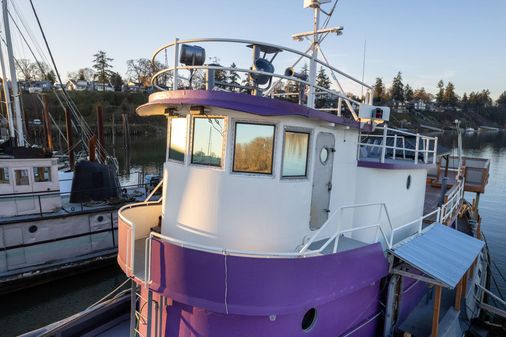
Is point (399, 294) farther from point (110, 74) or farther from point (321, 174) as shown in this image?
point (110, 74)

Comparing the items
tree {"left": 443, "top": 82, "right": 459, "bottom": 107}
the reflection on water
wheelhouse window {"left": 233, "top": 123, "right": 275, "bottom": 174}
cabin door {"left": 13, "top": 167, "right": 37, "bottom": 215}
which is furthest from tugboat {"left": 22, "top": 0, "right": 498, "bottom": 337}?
tree {"left": 443, "top": 82, "right": 459, "bottom": 107}

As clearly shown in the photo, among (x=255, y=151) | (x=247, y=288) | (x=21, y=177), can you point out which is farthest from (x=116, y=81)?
(x=247, y=288)

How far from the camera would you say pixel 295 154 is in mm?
5508

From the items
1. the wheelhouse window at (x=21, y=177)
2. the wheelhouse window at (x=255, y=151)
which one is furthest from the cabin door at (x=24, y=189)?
the wheelhouse window at (x=255, y=151)

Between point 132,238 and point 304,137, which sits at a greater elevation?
point 304,137

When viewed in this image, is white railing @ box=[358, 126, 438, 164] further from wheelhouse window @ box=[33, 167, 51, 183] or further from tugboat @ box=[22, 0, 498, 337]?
wheelhouse window @ box=[33, 167, 51, 183]

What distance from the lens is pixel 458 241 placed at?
8.04 metres

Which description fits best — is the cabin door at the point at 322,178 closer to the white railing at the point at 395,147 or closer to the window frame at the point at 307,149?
the window frame at the point at 307,149

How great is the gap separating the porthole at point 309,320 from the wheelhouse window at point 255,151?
2.46 meters

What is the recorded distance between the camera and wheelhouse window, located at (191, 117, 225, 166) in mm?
5293

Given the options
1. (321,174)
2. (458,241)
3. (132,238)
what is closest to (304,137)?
(321,174)

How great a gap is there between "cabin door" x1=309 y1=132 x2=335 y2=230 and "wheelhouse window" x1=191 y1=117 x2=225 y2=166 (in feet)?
5.74

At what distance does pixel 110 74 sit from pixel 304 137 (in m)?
98.9

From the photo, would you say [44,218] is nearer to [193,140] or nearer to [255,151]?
[193,140]
